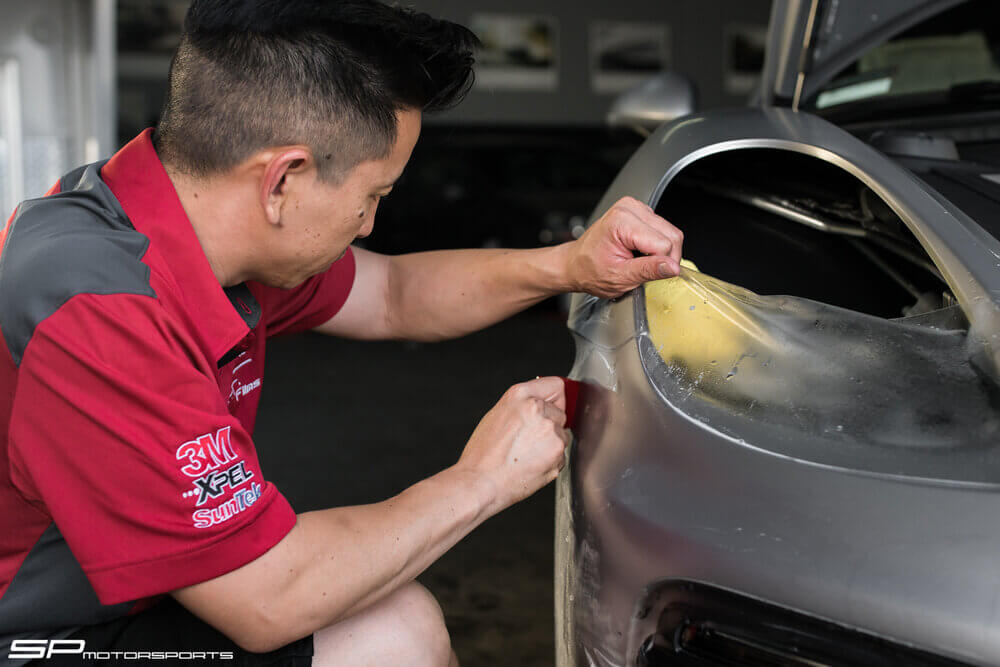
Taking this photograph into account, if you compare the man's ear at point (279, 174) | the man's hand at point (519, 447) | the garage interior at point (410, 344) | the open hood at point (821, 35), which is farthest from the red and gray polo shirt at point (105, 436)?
the open hood at point (821, 35)

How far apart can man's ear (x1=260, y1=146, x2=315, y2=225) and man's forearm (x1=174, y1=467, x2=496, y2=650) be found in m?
0.35

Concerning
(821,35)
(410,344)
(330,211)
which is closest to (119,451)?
(330,211)

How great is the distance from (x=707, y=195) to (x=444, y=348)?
13.2ft

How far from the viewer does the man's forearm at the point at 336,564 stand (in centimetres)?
96

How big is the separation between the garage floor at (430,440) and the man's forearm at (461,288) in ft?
0.70

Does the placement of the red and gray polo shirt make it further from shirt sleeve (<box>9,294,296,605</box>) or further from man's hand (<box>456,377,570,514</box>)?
man's hand (<box>456,377,570,514</box>)

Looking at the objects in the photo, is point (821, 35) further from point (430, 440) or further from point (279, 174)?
point (430, 440)

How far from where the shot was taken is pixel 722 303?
1.17m

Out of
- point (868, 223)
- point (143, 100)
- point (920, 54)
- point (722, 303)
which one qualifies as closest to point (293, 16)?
point (722, 303)

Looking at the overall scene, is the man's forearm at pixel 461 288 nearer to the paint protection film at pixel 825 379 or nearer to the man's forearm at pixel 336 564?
the paint protection film at pixel 825 379

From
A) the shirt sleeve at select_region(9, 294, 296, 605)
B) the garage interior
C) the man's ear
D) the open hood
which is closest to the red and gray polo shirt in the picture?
the shirt sleeve at select_region(9, 294, 296, 605)

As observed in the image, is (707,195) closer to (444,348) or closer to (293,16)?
(293,16)

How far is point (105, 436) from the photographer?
2.93ft
